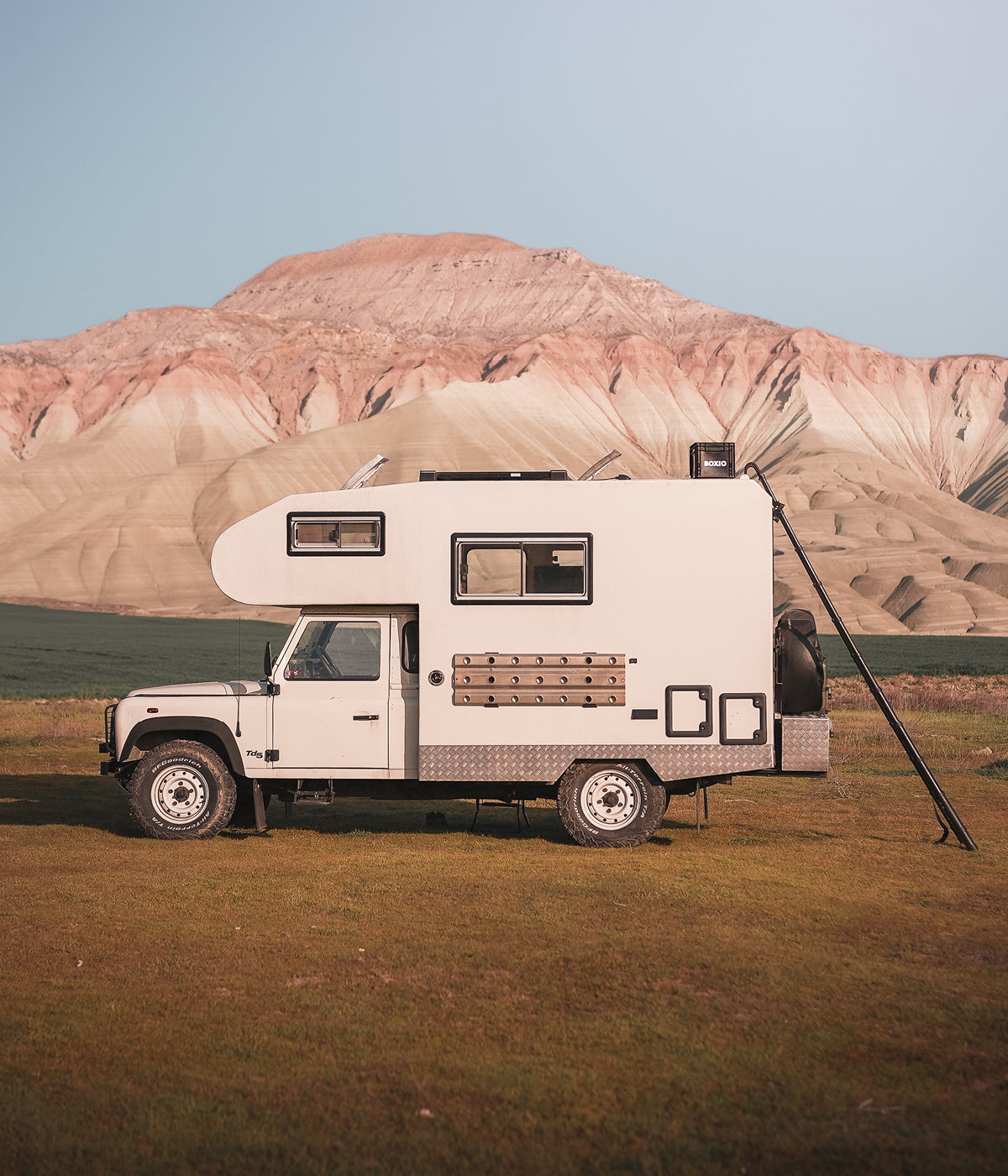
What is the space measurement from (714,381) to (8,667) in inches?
5283

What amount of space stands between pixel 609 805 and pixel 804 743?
6.38 ft

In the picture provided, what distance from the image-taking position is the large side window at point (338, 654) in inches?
458

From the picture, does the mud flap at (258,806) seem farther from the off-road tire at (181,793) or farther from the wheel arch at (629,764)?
the wheel arch at (629,764)

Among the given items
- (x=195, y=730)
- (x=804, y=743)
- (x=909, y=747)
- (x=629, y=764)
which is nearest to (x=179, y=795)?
(x=195, y=730)

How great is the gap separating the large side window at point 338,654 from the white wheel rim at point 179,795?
4.65 feet

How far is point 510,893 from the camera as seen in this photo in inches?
368

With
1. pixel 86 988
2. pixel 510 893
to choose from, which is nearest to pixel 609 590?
pixel 510 893

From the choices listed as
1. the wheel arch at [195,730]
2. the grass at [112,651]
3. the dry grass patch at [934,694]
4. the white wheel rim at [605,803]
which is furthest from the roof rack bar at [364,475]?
the grass at [112,651]

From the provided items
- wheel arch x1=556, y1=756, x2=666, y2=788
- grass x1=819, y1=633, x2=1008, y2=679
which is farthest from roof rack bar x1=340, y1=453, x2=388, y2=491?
grass x1=819, y1=633, x2=1008, y2=679

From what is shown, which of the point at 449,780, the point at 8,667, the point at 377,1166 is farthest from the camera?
the point at 8,667

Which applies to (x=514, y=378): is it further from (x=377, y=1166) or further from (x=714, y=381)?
(x=377, y=1166)

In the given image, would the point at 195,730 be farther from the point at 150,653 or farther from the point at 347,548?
Answer: the point at 150,653

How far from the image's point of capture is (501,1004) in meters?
6.64

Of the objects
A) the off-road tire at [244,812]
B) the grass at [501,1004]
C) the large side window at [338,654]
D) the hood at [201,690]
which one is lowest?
the grass at [501,1004]
